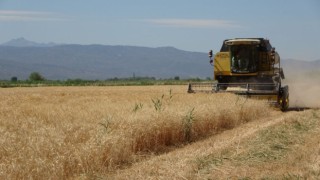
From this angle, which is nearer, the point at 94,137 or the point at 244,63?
the point at 94,137

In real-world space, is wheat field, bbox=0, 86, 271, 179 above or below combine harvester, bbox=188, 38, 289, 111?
below

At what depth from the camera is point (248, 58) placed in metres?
22.4

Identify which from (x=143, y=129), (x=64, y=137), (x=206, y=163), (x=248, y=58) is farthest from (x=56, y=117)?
(x=248, y=58)

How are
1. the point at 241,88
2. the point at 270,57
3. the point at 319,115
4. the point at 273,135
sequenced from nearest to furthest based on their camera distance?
1. the point at 273,135
2. the point at 319,115
3. the point at 241,88
4. the point at 270,57

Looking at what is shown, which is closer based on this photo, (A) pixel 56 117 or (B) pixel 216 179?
(B) pixel 216 179

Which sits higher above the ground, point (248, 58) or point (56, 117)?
point (248, 58)

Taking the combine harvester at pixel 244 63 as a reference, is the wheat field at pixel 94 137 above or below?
below

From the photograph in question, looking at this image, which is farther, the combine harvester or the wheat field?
the combine harvester

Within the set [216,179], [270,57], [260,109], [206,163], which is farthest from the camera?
[270,57]

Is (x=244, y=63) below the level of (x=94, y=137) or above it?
above

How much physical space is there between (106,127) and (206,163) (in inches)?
78.4

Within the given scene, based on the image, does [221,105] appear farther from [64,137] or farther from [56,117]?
[64,137]

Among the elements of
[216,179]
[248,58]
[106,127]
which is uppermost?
[248,58]

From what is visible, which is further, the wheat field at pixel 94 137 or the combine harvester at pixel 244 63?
the combine harvester at pixel 244 63
